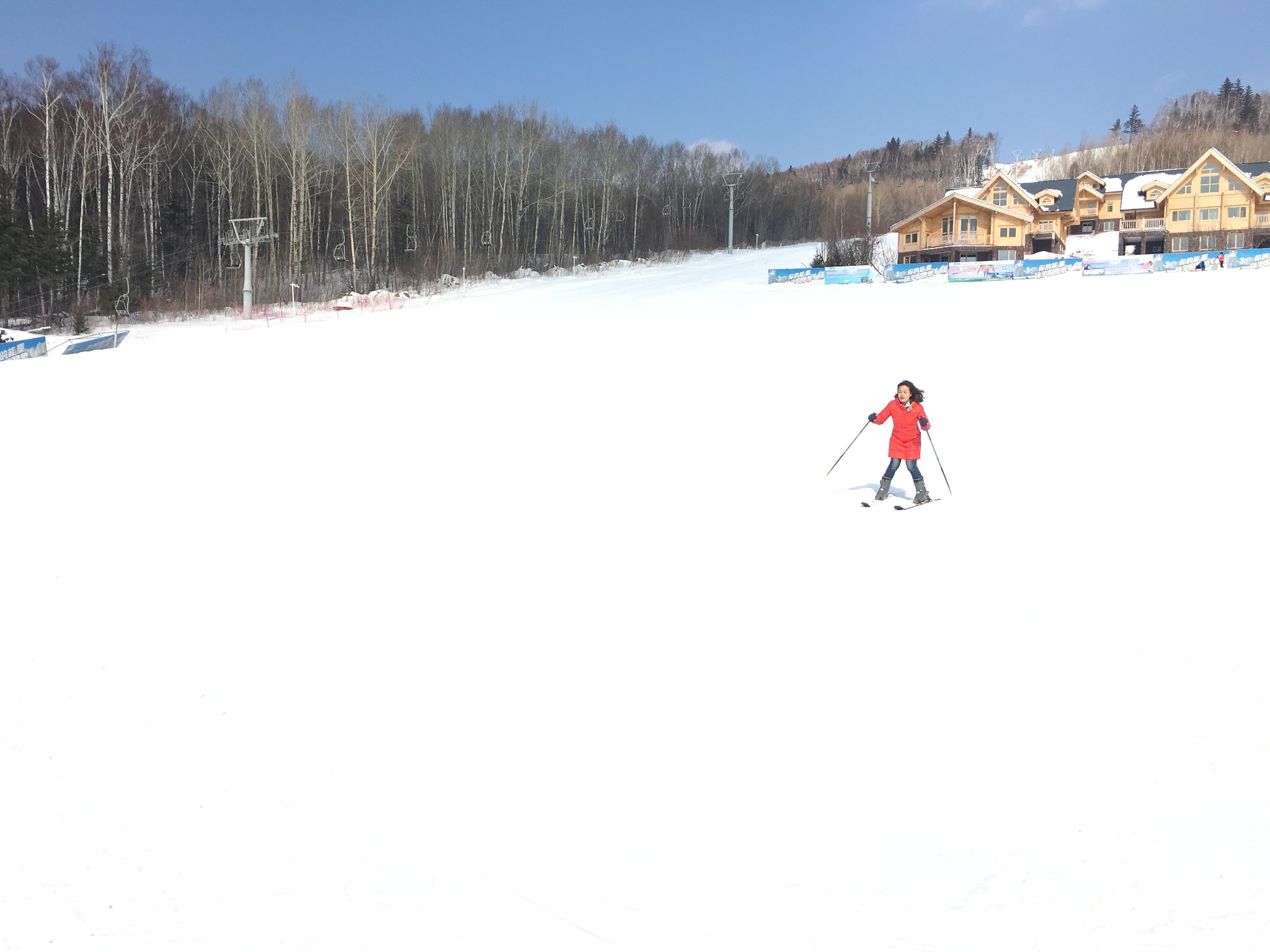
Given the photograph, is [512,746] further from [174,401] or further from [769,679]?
[174,401]

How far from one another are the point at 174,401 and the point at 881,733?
15015 mm

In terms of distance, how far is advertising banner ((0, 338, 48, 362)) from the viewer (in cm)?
2277

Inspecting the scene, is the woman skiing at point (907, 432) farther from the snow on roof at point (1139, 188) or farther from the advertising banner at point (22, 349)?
the snow on roof at point (1139, 188)

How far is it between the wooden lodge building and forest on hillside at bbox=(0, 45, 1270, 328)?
4305 mm

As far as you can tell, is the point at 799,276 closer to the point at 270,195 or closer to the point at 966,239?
the point at 966,239

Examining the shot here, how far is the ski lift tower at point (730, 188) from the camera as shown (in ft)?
205

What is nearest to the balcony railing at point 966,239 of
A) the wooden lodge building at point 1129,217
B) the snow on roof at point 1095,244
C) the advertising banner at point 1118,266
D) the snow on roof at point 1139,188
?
the wooden lodge building at point 1129,217

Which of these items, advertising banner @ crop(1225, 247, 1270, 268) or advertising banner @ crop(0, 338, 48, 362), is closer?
advertising banner @ crop(0, 338, 48, 362)

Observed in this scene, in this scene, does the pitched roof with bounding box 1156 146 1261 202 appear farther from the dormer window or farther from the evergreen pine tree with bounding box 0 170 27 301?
the evergreen pine tree with bounding box 0 170 27 301

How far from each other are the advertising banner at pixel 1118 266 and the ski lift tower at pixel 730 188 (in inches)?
1173

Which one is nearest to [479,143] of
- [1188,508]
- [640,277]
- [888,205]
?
[640,277]

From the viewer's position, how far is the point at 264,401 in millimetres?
16688

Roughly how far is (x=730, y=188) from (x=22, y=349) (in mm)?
49622

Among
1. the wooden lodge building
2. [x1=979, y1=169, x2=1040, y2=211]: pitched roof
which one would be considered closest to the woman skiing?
the wooden lodge building
